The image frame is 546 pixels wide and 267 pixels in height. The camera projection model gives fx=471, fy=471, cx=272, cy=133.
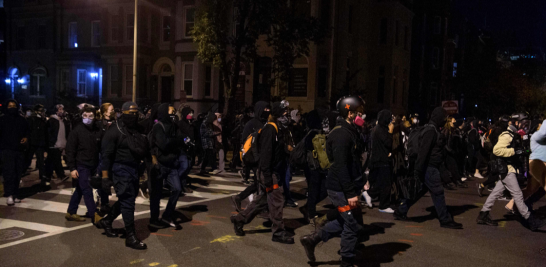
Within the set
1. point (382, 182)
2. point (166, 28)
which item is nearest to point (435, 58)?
point (166, 28)

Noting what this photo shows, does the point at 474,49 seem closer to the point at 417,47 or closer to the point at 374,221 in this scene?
the point at 417,47

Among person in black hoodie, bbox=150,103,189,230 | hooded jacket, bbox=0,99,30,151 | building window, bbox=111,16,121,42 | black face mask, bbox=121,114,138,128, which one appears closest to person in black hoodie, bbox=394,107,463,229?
person in black hoodie, bbox=150,103,189,230

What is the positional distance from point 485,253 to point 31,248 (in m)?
6.13

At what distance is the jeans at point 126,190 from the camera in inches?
247

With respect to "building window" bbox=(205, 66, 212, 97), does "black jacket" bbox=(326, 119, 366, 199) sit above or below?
below

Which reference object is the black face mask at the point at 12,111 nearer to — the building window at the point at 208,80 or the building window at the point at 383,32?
the building window at the point at 208,80

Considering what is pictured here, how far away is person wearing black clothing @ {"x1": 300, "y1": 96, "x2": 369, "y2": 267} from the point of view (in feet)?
16.9

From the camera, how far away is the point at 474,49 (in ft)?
167

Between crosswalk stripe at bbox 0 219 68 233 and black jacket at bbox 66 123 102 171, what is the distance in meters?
0.96

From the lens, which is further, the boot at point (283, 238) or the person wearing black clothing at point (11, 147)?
the person wearing black clothing at point (11, 147)

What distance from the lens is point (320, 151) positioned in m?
7.39

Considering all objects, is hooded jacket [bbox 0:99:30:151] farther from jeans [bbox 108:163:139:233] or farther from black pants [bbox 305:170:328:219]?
black pants [bbox 305:170:328:219]

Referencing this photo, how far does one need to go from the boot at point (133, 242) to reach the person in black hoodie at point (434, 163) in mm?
4490

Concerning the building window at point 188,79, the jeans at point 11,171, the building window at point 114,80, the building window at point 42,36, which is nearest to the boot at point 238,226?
the jeans at point 11,171
